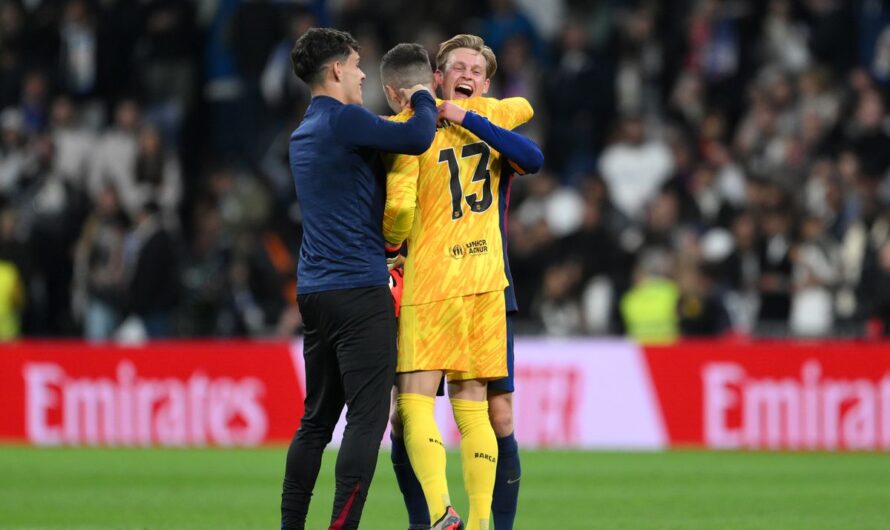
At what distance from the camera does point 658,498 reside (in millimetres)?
10914

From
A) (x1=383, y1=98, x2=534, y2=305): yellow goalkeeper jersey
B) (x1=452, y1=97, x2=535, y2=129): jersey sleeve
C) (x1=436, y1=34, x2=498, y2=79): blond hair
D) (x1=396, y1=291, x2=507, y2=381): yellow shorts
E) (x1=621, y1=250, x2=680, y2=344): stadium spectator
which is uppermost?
(x1=436, y1=34, x2=498, y2=79): blond hair

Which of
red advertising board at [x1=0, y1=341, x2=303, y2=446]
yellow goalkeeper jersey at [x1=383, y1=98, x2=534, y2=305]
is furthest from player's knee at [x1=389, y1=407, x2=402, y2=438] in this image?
red advertising board at [x1=0, y1=341, x2=303, y2=446]

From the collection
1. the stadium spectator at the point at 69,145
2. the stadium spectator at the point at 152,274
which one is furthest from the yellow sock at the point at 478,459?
the stadium spectator at the point at 69,145

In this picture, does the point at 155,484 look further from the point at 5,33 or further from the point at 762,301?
the point at 5,33

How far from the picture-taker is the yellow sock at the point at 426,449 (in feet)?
24.3

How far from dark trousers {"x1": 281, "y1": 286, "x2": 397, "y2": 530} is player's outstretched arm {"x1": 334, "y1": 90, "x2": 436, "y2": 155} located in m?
0.66

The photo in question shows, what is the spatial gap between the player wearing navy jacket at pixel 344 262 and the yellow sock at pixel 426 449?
0.73 feet

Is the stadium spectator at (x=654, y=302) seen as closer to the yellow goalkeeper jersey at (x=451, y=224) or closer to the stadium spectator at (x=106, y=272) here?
the stadium spectator at (x=106, y=272)

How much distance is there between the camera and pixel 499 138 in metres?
7.55

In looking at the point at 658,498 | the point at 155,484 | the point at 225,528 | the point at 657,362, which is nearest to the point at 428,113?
the point at 225,528

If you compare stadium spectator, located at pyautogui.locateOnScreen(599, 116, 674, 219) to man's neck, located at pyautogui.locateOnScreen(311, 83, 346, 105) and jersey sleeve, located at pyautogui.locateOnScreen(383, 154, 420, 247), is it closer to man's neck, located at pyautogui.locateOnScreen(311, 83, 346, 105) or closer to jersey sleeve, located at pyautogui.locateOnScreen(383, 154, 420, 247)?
jersey sleeve, located at pyautogui.locateOnScreen(383, 154, 420, 247)

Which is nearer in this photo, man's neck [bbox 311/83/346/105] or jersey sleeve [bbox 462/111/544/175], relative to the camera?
man's neck [bbox 311/83/346/105]

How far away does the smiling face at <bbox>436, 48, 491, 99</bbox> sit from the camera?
7832mm

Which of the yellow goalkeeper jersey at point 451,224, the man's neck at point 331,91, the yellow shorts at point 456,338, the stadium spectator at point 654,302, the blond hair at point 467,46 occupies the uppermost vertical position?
the blond hair at point 467,46
